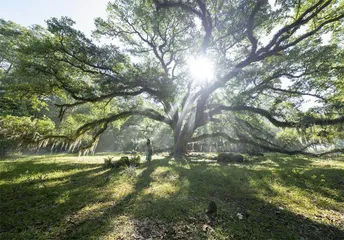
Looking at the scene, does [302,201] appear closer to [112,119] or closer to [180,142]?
[180,142]

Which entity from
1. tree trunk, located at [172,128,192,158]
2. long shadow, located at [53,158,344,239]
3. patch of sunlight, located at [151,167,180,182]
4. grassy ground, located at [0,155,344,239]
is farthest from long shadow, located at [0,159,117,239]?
tree trunk, located at [172,128,192,158]

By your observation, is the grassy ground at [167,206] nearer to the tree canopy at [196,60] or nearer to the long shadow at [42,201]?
the long shadow at [42,201]

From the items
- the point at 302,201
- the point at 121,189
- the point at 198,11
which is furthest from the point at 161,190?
the point at 198,11

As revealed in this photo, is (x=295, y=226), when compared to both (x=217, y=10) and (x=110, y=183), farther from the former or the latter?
(x=217, y=10)

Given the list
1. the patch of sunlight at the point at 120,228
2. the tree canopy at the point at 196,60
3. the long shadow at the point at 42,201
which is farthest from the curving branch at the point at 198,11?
the patch of sunlight at the point at 120,228

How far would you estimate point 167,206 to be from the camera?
13.3 feet

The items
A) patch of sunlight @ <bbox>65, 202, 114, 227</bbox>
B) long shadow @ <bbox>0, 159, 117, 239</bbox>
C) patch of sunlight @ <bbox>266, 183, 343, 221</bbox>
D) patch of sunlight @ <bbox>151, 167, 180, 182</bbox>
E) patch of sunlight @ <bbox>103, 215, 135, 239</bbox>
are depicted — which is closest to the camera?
patch of sunlight @ <bbox>103, 215, 135, 239</bbox>

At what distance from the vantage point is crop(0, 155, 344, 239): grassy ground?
3123 millimetres

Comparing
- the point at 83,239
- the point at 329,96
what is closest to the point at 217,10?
the point at 329,96

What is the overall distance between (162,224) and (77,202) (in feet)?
8.32

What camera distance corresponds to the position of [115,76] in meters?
9.42

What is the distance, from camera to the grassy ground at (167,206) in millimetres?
3123

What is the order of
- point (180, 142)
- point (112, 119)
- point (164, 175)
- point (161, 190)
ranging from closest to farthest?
1. point (161, 190)
2. point (164, 175)
3. point (112, 119)
4. point (180, 142)

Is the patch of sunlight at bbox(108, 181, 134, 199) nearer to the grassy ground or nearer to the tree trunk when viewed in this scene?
the grassy ground
